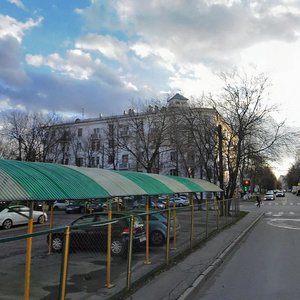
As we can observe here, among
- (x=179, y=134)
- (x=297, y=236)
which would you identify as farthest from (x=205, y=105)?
(x=297, y=236)

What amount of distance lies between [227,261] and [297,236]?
8055mm

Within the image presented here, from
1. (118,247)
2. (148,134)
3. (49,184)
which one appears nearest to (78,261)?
(49,184)

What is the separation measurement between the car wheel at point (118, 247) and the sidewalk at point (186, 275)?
832mm

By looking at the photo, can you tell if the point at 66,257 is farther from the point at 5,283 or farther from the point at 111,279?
the point at 111,279

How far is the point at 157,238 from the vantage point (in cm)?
1380

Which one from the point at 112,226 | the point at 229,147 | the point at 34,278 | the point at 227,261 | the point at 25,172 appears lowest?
the point at 227,261

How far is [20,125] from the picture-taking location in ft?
191

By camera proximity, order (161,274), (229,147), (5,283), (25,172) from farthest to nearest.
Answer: (229,147) < (161,274) < (25,172) < (5,283)

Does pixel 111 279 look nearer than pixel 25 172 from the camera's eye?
No

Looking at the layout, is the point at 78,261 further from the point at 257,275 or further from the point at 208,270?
the point at 257,275

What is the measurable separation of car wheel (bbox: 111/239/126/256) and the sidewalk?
83 cm

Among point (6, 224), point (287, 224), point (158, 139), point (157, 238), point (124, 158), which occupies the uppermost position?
point (124, 158)

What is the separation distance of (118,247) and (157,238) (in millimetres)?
5648

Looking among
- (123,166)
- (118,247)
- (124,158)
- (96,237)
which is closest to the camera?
(96,237)
